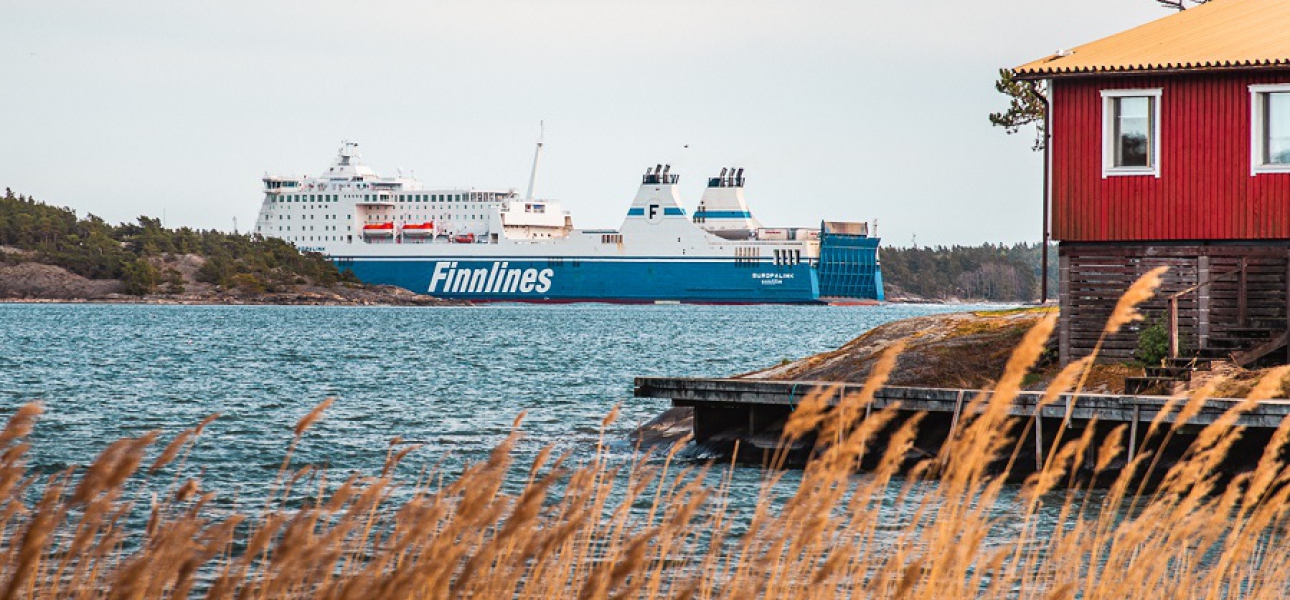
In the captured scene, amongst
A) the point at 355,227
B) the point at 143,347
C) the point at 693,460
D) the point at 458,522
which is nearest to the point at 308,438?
the point at 693,460

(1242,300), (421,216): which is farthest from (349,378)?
(421,216)

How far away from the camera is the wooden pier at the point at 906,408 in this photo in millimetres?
10227

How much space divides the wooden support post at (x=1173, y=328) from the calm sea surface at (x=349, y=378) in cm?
342

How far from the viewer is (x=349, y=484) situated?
11.0 feet

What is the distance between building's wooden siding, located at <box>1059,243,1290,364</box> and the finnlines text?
67.0 m

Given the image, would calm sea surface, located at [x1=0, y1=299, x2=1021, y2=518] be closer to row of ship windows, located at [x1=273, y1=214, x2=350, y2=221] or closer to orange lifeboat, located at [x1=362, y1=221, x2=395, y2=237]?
orange lifeboat, located at [x1=362, y1=221, x2=395, y2=237]

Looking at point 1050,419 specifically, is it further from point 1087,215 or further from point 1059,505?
point 1087,215

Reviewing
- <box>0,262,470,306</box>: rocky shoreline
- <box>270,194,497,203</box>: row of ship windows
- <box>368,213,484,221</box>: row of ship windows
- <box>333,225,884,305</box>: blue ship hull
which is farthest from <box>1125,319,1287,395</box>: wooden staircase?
<box>368,213,484,221</box>: row of ship windows

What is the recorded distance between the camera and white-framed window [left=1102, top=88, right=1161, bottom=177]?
13.6 m

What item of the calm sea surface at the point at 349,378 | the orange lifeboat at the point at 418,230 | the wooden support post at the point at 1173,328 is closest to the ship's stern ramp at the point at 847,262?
the orange lifeboat at the point at 418,230

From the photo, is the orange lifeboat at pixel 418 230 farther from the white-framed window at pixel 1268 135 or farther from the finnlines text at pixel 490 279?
the white-framed window at pixel 1268 135

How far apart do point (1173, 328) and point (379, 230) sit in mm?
74117

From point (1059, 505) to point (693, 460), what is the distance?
3.43 metres

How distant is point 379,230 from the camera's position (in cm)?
8388
